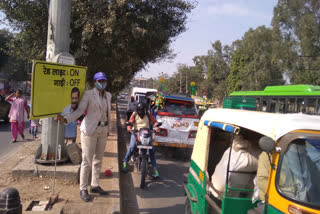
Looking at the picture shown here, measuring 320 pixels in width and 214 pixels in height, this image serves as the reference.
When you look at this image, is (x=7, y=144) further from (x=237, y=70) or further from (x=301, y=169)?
(x=237, y=70)

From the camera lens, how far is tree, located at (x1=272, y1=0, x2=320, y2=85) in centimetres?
3054

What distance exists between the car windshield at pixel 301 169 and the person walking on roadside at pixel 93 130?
300cm

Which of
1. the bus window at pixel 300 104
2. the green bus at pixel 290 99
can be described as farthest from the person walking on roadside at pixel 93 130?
the bus window at pixel 300 104

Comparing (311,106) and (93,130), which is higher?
(311,106)

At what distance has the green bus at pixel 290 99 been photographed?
13.3 m

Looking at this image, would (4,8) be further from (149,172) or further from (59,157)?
(149,172)

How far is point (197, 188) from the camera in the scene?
3951 mm

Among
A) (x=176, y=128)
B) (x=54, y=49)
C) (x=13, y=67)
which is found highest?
(x=13, y=67)

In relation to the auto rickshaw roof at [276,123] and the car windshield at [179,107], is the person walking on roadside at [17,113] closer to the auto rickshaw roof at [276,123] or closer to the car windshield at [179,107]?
the car windshield at [179,107]

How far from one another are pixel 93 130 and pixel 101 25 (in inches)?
193

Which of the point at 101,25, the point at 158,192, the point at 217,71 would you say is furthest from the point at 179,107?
the point at 217,71

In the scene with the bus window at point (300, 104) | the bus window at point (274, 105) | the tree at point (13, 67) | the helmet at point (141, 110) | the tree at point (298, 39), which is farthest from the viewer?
the tree at point (13, 67)

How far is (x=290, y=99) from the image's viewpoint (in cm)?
1492

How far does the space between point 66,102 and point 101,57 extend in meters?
5.65
